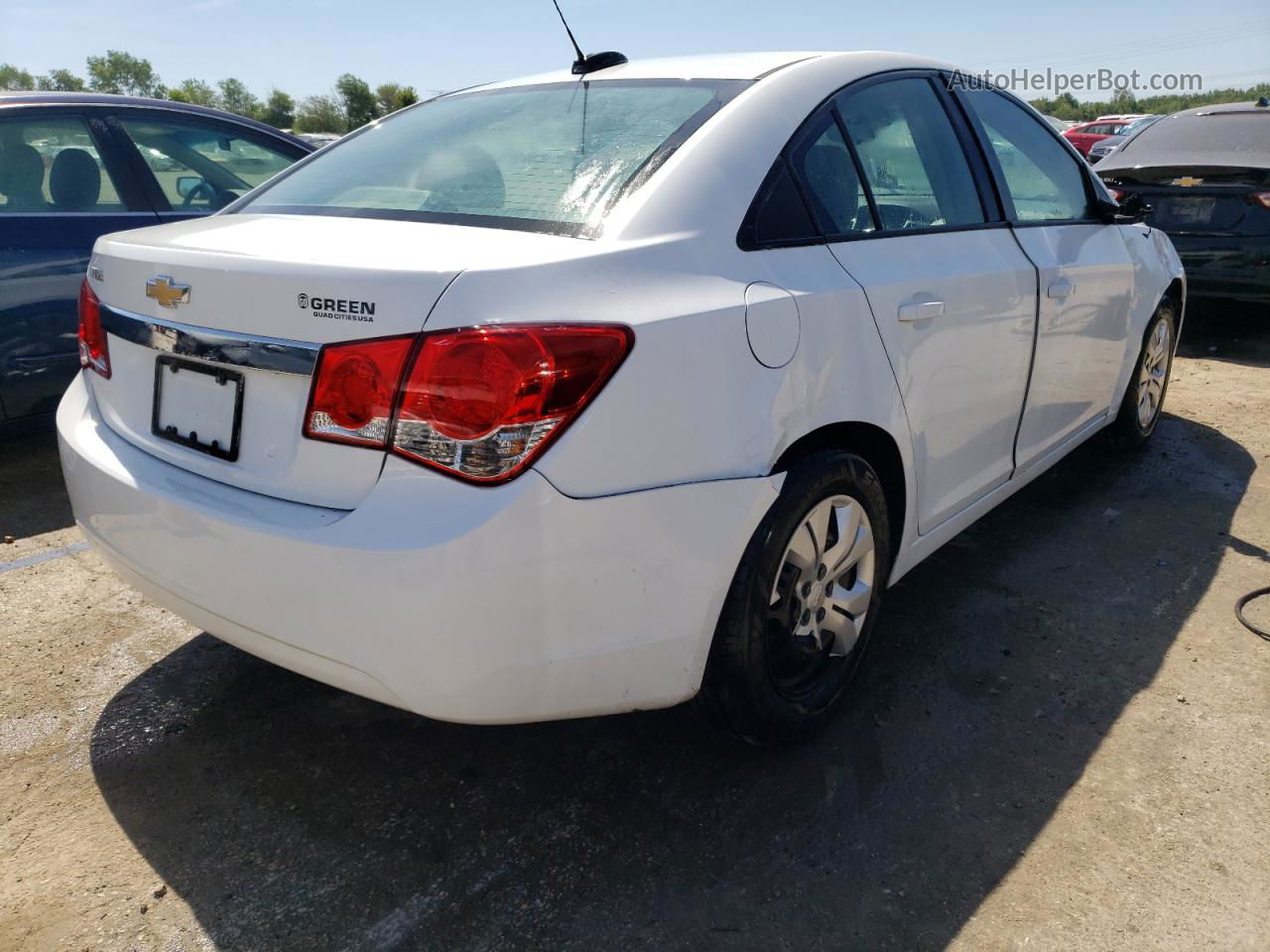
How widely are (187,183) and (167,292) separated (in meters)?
3.13

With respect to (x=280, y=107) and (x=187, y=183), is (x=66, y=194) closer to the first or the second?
(x=187, y=183)

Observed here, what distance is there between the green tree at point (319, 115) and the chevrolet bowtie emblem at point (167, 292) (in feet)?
274

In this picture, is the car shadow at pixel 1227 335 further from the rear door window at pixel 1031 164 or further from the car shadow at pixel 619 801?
the car shadow at pixel 619 801

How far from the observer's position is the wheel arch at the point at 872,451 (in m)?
2.27

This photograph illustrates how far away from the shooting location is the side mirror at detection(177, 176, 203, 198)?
15.8 feet

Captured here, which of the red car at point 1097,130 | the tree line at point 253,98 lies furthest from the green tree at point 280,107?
the red car at point 1097,130

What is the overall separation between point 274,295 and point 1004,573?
2.67 metres

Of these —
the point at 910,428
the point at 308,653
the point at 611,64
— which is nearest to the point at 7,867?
the point at 308,653

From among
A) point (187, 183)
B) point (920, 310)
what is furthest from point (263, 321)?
point (187, 183)

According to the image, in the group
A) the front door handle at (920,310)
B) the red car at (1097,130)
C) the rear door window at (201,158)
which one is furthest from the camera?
the red car at (1097,130)

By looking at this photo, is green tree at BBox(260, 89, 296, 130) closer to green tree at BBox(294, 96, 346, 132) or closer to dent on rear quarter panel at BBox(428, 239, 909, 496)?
green tree at BBox(294, 96, 346, 132)

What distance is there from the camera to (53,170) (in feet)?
14.5

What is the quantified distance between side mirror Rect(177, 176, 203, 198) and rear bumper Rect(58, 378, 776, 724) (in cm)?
317

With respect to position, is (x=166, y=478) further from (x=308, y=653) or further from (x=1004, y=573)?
(x=1004, y=573)
